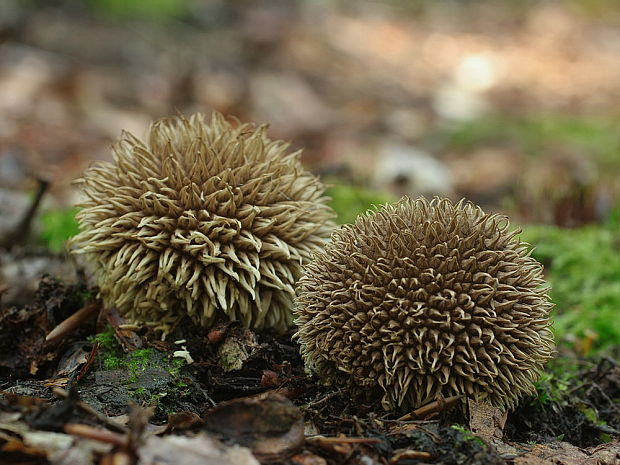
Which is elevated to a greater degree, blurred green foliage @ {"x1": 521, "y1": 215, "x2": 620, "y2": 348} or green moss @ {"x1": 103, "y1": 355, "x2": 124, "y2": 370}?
blurred green foliage @ {"x1": 521, "y1": 215, "x2": 620, "y2": 348}

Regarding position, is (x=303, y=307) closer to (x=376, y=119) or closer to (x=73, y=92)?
(x=73, y=92)

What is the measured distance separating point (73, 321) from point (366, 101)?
10219mm

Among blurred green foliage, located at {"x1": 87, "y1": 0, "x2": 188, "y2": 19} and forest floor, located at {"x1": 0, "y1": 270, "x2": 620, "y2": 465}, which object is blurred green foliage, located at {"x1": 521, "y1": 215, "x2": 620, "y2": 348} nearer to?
forest floor, located at {"x1": 0, "y1": 270, "x2": 620, "y2": 465}

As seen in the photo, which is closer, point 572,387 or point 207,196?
point 207,196

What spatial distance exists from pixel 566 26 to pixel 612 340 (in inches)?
611

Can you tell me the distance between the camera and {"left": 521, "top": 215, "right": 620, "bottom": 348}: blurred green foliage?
4.81m

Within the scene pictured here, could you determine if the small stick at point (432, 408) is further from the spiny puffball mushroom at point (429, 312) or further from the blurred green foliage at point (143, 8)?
the blurred green foliage at point (143, 8)

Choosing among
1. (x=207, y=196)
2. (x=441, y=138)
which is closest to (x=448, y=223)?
(x=207, y=196)

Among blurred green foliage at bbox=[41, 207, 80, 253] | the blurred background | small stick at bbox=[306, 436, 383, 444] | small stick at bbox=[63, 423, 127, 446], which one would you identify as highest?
the blurred background

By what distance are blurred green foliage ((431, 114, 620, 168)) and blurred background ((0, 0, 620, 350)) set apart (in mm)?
45

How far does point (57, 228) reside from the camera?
18.0ft

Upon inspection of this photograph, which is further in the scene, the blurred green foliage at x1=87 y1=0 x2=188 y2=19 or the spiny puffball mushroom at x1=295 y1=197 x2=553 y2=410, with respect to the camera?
the blurred green foliage at x1=87 y1=0 x2=188 y2=19

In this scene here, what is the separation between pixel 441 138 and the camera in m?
11.0

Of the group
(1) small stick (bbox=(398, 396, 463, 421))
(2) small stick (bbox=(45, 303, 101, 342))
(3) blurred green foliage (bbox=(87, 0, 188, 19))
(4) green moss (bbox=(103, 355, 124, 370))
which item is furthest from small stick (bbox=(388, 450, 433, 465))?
(3) blurred green foliage (bbox=(87, 0, 188, 19))
